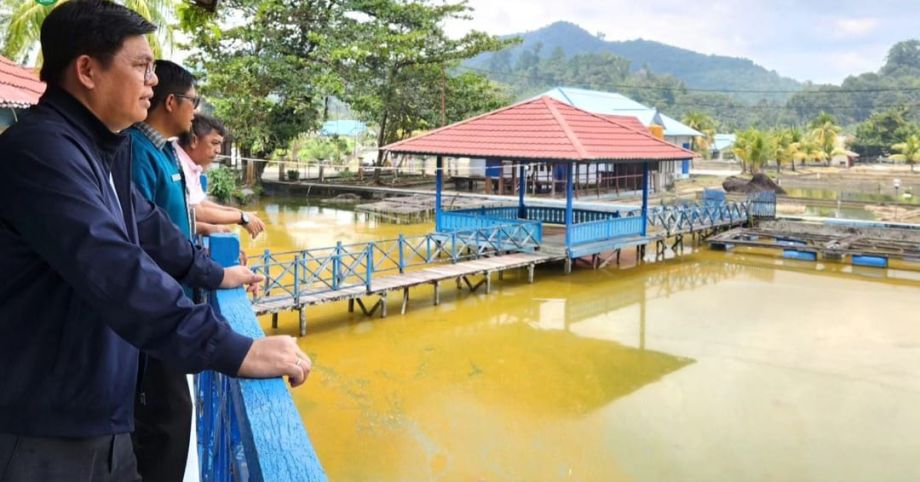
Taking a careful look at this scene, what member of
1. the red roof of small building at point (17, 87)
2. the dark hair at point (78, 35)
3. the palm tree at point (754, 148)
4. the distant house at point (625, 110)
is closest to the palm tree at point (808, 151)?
the palm tree at point (754, 148)

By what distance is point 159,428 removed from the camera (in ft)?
6.40

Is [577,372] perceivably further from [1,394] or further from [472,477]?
[1,394]

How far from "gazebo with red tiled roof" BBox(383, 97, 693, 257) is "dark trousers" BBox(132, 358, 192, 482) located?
12139 millimetres

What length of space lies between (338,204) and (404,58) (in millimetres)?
6158

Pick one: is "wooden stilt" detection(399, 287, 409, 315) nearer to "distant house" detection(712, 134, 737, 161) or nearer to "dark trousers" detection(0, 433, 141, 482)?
"dark trousers" detection(0, 433, 141, 482)

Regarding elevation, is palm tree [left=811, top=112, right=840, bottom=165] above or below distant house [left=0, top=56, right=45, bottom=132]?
above

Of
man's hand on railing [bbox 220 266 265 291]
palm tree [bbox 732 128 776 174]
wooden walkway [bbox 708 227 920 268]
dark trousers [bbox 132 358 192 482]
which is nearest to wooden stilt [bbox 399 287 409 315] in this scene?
man's hand on railing [bbox 220 266 265 291]

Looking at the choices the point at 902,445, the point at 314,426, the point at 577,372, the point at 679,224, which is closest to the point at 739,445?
the point at 902,445

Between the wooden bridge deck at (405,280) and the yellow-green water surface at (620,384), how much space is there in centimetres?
45

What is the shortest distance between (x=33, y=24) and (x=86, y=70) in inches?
472

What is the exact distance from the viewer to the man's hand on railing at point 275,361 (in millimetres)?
1287

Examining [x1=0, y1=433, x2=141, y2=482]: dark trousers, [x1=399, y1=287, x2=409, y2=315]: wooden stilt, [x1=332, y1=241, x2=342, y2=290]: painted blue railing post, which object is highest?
[x1=0, y1=433, x2=141, y2=482]: dark trousers

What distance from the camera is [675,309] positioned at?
1192cm

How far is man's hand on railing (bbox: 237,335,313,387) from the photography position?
1.29 m
